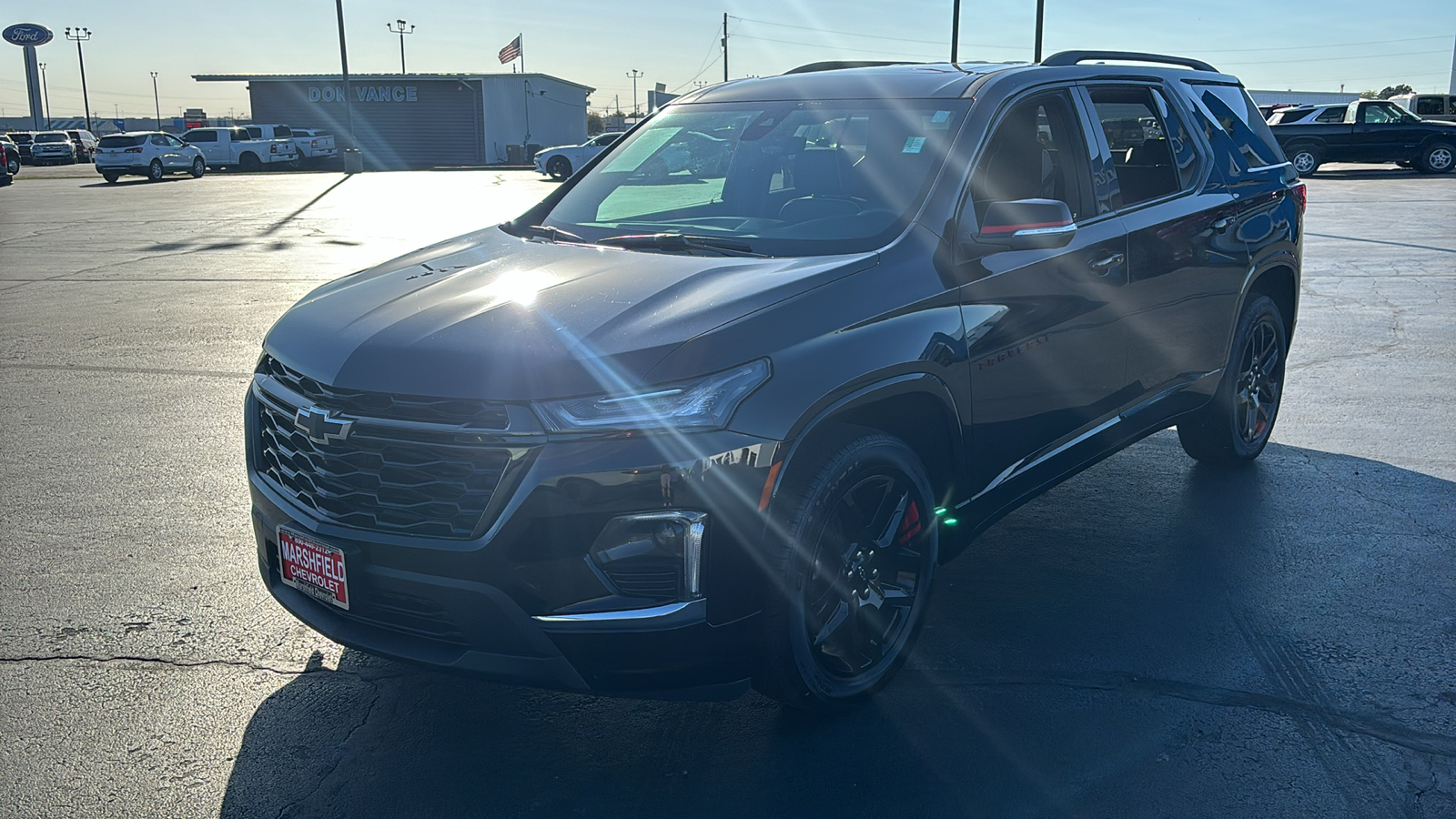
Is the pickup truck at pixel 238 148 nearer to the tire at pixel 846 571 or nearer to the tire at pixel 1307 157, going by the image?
the tire at pixel 1307 157

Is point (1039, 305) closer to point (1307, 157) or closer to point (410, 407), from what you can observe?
point (410, 407)

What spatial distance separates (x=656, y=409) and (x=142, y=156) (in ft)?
126

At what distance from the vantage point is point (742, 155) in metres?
4.48

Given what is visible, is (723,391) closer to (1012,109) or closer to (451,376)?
(451,376)

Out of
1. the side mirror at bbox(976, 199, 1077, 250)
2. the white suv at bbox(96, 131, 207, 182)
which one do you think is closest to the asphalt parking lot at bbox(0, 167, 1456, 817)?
the side mirror at bbox(976, 199, 1077, 250)

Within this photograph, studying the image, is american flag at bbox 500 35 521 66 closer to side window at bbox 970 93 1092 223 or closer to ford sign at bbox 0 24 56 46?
ford sign at bbox 0 24 56 46

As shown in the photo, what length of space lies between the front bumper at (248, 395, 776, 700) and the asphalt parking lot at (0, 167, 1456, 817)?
0.41 metres

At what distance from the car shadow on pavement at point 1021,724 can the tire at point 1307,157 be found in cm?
2936

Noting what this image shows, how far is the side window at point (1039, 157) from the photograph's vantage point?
408 centimetres

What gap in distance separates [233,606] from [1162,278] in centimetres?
378

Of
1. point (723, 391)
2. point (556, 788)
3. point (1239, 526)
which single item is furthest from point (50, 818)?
point (1239, 526)

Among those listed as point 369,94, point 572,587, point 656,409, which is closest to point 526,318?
point 656,409

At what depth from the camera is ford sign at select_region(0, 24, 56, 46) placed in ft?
256

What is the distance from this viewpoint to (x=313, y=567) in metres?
3.12
